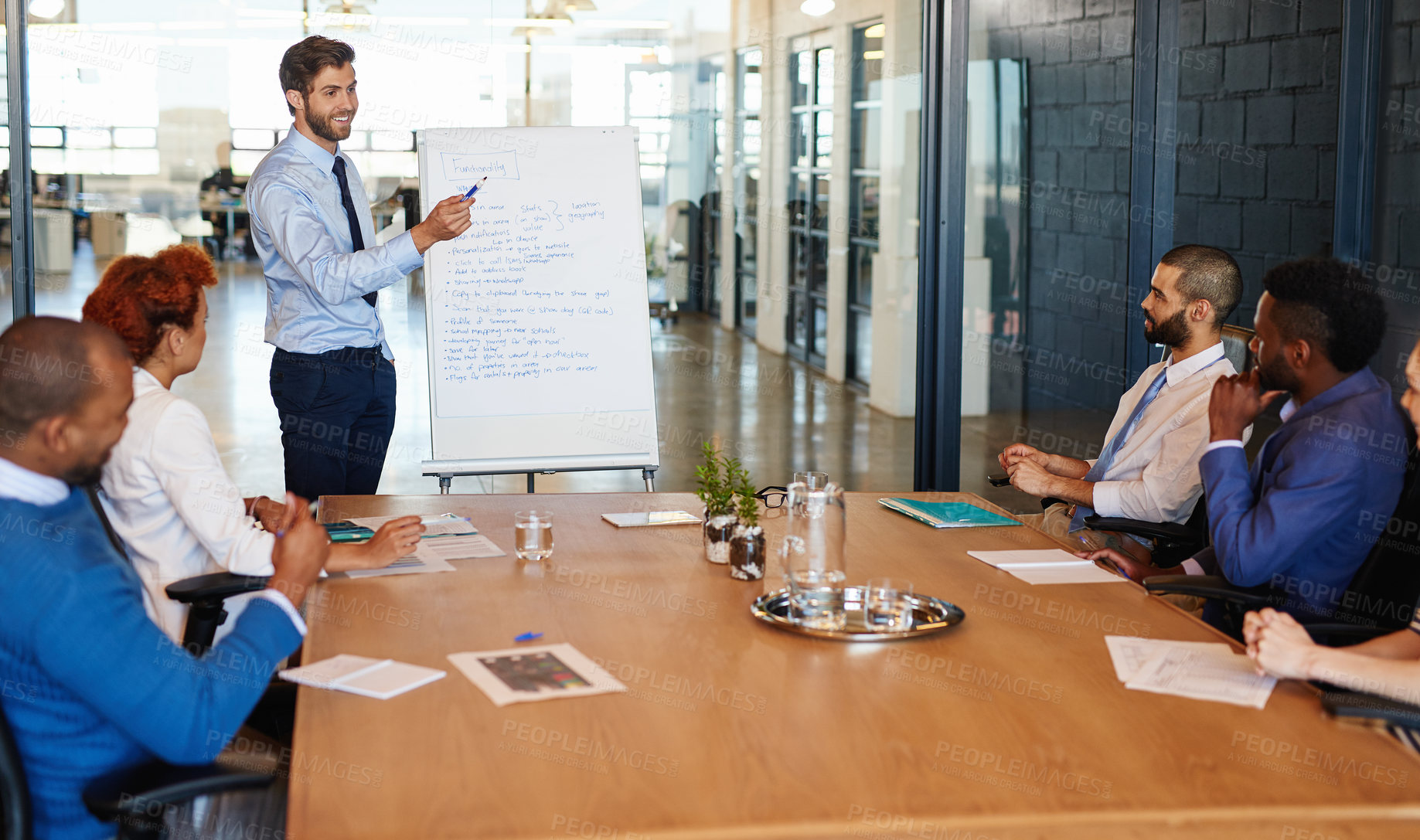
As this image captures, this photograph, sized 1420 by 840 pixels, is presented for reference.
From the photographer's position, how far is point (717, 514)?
92.1 inches

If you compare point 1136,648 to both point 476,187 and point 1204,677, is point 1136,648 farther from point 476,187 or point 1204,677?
point 476,187

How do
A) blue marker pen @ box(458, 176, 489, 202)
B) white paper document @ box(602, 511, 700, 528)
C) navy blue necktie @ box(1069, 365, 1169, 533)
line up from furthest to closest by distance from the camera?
1. blue marker pen @ box(458, 176, 489, 202)
2. navy blue necktie @ box(1069, 365, 1169, 533)
3. white paper document @ box(602, 511, 700, 528)

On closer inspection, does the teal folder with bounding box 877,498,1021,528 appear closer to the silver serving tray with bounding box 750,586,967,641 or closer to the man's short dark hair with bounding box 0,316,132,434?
the silver serving tray with bounding box 750,586,967,641

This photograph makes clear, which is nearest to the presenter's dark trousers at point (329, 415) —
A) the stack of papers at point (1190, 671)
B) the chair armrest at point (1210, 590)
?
the chair armrest at point (1210, 590)

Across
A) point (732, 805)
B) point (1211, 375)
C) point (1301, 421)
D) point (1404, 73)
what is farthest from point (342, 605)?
point (1404, 73)

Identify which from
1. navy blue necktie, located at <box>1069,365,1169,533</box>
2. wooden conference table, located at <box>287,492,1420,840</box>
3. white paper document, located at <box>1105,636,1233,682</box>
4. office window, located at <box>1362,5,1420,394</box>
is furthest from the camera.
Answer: office window, located at <box>1362,5,1420,394</box>

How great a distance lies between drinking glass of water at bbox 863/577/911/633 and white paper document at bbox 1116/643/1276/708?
36cm

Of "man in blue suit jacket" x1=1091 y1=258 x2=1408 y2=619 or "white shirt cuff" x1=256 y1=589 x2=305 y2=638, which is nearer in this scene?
"white shirt cuff" x1=256 y1=589 x2=305 y2=638

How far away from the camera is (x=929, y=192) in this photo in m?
4.82

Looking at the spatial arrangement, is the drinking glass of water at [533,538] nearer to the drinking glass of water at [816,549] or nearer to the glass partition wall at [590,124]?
the drinking glass of water at [816,549]

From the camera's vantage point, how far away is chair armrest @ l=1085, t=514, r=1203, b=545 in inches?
110

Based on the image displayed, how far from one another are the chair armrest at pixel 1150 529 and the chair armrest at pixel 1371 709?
1.17 m

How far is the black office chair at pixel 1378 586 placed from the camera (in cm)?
221

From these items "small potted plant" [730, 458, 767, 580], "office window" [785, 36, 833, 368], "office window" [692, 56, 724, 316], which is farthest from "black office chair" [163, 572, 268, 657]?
"office window" [785, 36, 833, 368]
